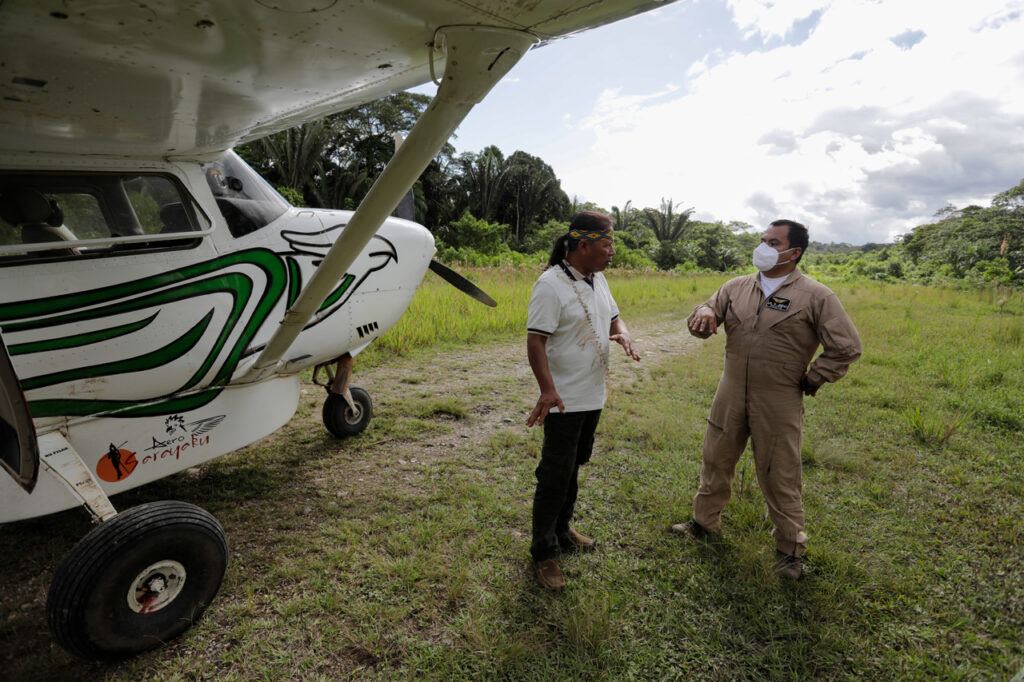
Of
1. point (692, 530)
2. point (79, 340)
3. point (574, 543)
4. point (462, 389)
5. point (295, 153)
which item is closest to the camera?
point (79, 340)

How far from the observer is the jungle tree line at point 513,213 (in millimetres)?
19891

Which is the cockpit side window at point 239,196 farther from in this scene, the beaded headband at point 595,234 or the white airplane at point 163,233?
the beaded headband at point 595,234

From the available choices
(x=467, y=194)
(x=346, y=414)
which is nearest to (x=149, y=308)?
(x=346, y=414)

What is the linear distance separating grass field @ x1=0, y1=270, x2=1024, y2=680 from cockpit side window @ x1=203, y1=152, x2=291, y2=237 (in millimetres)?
1830

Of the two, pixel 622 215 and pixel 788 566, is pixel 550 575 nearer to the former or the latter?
pixel 788 566

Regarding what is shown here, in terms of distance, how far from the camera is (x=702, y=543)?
2623mm

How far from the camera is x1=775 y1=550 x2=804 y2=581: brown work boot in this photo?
238cm

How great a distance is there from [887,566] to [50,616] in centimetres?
392

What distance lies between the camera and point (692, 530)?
271 cm

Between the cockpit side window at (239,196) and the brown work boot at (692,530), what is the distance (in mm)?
3202

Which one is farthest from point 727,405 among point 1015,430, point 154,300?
point 1015,430

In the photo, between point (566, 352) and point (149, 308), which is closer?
point (566, 352)

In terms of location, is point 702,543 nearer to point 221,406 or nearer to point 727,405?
point 727,405

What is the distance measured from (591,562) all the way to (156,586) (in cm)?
206
